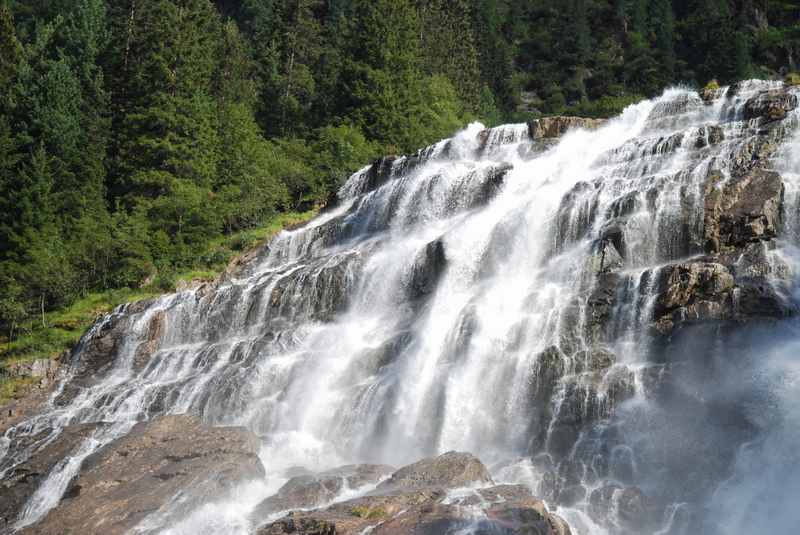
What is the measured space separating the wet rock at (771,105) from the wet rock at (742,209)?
553 centimetres

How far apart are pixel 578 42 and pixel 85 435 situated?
72.1 meters

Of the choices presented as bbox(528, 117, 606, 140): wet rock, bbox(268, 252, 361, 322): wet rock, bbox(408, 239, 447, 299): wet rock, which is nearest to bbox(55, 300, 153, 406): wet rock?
bbox(268, 252, 361, 322): wet rock

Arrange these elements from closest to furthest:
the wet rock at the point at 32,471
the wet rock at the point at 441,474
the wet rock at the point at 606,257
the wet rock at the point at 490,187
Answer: the wet rock at the point at 441,474 → the wet rock at the point at 32,471 → the wet rock at the point at 606,257 → the wet rock at the point at 490,187

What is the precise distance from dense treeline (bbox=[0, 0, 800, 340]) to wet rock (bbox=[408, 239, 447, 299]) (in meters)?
13.7

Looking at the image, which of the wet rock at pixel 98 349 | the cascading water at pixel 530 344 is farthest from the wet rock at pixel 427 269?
the wet rock at pixel 98 349

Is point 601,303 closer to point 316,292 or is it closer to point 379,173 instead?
point 316,292

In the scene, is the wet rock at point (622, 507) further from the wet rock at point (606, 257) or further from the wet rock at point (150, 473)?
the wet rock at point (606, 257)

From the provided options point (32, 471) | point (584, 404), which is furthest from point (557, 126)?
point (32, 471)

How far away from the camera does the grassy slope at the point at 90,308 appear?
29.8 m

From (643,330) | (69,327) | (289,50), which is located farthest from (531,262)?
(289,50)

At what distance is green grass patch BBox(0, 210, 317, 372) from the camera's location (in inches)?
1192

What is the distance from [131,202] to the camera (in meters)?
41.0

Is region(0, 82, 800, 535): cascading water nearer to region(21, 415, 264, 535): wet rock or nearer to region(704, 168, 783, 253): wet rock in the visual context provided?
region(704, 168, 783, 253): wet rock

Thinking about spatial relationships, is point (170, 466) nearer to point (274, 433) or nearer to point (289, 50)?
point (274, 433)
